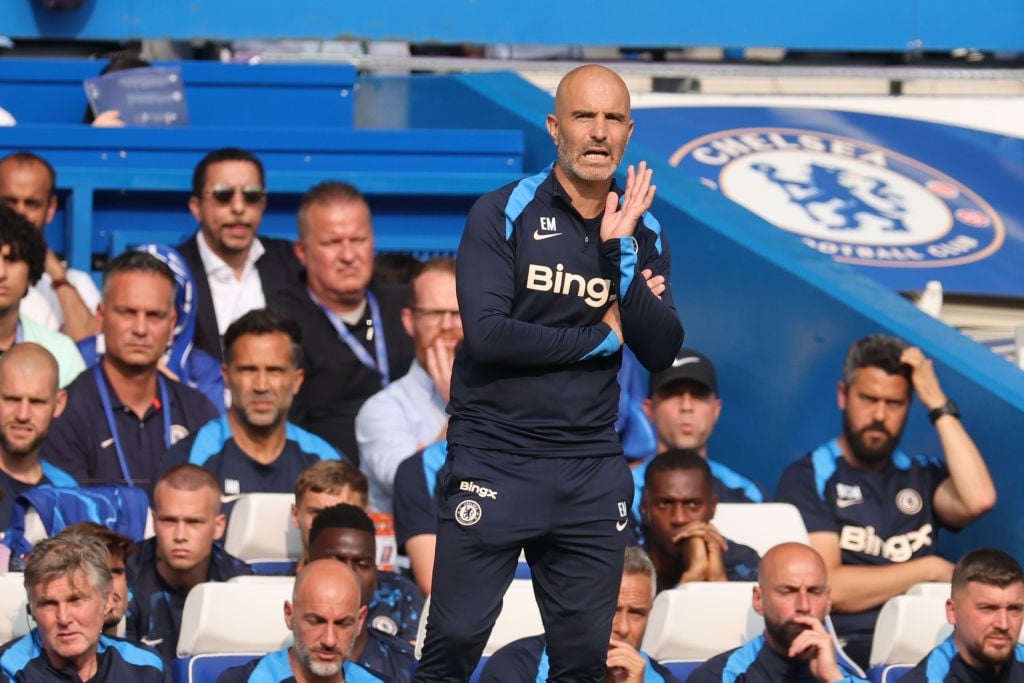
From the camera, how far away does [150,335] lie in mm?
6816

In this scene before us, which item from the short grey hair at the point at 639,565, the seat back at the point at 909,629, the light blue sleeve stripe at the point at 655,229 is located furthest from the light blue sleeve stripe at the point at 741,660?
the light blue sleeve stripe at the point at 655,229

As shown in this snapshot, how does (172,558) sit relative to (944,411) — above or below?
below

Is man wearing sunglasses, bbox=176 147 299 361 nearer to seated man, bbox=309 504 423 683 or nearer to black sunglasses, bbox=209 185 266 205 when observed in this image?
black sunglasses, bbox=209 185 266 205

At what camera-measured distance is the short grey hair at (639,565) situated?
5.82 meters

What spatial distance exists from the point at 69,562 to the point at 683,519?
2.18 m

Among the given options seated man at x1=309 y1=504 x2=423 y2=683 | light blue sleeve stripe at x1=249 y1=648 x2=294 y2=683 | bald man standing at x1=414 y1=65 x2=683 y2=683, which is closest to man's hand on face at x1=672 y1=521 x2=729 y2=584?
seated man at x1=309 y1=504 x2=423 y2=683

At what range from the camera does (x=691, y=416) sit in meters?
7.15

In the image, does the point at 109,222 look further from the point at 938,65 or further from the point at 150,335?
the point at 938,65

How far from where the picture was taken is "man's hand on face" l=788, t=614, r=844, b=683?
5.65 metres

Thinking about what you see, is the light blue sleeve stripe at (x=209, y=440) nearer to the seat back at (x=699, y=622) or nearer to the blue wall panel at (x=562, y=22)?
the seat back at (x=699, y=622)

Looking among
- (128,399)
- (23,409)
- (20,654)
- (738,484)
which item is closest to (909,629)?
(738,484)

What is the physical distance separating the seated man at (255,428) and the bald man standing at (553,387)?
2.72m

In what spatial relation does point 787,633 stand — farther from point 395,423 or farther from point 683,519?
point 395,423

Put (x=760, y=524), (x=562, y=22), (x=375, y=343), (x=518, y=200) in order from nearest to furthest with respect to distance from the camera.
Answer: (x=518, y=200)
(x=760, y=524)
(x=375, y=343)
(x=562, y=22)
